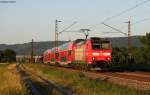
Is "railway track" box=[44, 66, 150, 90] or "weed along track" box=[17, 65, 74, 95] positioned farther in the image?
"railway track" box=[44, 66, 150, 90]

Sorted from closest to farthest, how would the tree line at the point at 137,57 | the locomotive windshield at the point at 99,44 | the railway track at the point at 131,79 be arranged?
the railway track at the point at 131,79 → the locomotive windshield at the point at 99,44 → the tree line at the point at 137,57

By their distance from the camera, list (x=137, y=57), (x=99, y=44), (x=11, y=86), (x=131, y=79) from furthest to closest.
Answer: (x=137, y=57)
(x=99, y=44)
(x=131, y=79)
(x=11, y=86)

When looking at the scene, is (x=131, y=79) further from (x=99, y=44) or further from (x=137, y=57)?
(x=137, y=57)

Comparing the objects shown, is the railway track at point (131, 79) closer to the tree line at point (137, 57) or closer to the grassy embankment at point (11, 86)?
the grassy embankment at point (11, 86)

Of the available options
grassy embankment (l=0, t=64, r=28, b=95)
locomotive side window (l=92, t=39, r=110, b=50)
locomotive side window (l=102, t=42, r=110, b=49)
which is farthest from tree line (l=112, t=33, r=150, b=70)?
grassy embankment (l=0, t=64, r=28, b=95)

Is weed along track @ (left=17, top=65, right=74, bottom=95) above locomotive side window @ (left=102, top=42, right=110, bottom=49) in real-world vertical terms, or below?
below

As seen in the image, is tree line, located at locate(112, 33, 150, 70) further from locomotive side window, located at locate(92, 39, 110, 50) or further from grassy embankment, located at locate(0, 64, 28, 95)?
grassy embankment, located at locate(0, 64, 28, 95)

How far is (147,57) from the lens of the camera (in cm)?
7356

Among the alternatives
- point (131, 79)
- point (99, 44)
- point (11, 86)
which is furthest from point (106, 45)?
point (11, 86)

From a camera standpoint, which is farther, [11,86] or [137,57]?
[137,57]

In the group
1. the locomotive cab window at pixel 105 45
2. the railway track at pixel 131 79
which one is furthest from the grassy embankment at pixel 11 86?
the locomotive cab window at pixel 105 45

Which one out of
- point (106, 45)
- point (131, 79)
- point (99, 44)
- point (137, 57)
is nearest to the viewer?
point (131, 79)

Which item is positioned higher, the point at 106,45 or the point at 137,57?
the point at 106,45

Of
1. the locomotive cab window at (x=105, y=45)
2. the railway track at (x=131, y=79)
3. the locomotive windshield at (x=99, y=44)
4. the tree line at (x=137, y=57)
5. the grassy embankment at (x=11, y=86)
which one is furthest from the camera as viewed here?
the tree line at (x=137, y=57)
